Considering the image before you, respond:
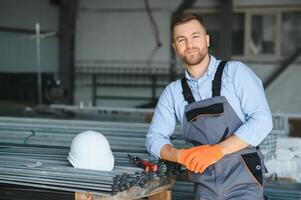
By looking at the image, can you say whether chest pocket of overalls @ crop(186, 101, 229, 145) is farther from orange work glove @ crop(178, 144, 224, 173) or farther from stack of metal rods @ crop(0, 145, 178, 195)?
stack of metal rods @ crop(0, 145, 178, 195)

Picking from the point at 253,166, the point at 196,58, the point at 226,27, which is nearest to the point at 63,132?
the point at 196,58

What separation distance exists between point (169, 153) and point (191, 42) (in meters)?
0.50

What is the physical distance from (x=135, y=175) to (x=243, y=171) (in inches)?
18.5

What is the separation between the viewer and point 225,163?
98.5 inches

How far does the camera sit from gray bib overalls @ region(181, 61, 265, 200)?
8.20 feet

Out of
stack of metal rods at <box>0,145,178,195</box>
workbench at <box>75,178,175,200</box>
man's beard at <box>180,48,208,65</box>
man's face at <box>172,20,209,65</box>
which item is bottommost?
workbench at <box>75,178,175,200</box>

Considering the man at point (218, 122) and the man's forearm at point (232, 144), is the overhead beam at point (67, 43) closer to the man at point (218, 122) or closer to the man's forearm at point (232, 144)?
the man at point (218, 122)

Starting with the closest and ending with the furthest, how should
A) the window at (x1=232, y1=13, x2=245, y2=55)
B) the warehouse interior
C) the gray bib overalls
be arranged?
the gray bib overalls → the warehouse interior → the window at (x1=232, y1=13, x2=245, y2=55)

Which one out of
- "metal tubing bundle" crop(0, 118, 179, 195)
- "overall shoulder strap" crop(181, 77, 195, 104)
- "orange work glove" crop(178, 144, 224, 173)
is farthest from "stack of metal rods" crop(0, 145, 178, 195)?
"overall shoulder strap" crop(181, 77, 195, 104)

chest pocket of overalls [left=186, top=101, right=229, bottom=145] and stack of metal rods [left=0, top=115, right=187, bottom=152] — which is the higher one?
chest pocket of overalls [left=186, top=101, right=229, bottom=145]

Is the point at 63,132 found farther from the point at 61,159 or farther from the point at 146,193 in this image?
the point at 146,193

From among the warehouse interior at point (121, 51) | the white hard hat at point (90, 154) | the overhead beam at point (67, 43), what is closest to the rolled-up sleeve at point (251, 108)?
the white hard hat at point (90, 154)

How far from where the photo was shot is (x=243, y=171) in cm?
250

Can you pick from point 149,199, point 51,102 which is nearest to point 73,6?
point 51,102
